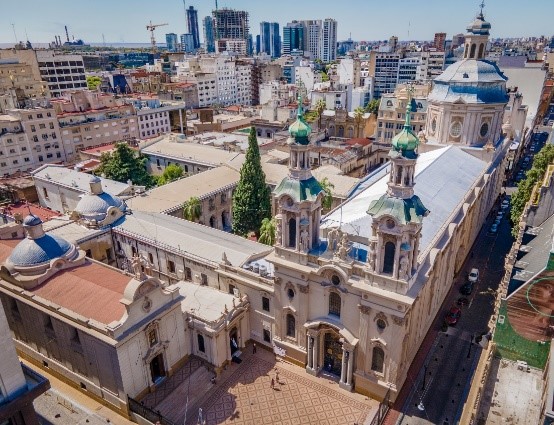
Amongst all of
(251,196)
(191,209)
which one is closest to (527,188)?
(251,196)

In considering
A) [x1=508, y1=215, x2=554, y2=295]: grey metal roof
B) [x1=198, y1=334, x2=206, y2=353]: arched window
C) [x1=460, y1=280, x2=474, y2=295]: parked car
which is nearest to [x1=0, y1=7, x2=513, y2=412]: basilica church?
[x1=198, y1=334, x2=206, y2=353]: arched window

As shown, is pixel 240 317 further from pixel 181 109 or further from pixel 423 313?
pixel 181 109

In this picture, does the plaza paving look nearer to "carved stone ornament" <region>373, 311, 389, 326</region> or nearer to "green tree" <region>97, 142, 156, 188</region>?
"carved stone ornament" <region>373, 311, 389, 326</region>

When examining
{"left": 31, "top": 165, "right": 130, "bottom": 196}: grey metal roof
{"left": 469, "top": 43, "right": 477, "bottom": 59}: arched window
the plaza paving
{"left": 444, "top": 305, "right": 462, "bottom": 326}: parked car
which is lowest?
the plaza paving

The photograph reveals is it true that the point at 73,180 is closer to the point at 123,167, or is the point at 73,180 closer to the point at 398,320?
the point at 123,167

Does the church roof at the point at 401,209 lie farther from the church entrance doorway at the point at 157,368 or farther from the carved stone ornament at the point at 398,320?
the church entrance doorway at the point at 157,368

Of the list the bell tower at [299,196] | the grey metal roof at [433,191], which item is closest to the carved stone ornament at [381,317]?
the grey metal roof at [433,191]
